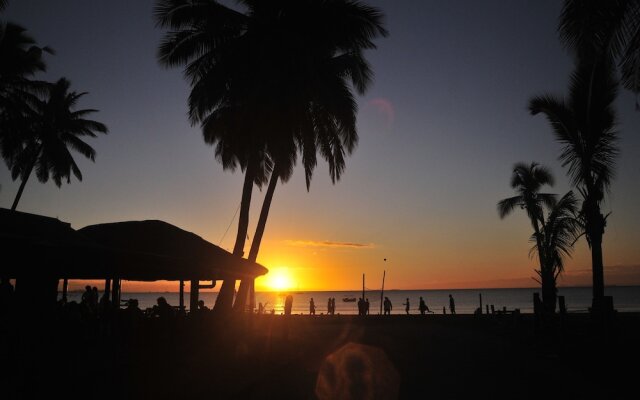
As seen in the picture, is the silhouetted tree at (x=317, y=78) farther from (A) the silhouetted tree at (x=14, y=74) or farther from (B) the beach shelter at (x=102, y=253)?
(A) the silhouetted tree at (x=14, y=74)

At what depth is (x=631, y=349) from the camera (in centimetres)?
1318

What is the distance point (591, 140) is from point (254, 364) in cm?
1166

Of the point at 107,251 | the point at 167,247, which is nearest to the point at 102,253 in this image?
the point at 107,251

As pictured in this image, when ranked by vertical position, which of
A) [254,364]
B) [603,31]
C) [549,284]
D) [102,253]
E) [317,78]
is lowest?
[254,364]

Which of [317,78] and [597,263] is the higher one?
[317,78]

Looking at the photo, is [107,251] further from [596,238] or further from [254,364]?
[596,238]

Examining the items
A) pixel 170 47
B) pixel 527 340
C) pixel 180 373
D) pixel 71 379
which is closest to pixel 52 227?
pixel 71 379

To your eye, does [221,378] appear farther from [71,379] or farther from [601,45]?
[601,45]

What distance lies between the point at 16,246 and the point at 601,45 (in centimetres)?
1006

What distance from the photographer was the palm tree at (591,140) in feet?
46.5

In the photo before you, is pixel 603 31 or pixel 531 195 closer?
pixel 603 31

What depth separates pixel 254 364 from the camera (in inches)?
486

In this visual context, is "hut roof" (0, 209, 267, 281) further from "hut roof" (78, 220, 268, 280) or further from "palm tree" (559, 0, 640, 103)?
"palm tree" (559, 0, 640, 103)

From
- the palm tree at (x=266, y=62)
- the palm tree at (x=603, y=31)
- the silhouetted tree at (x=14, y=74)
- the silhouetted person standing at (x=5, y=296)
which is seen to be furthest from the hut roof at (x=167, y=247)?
the silhouetted tree at (x=14, y=74)
